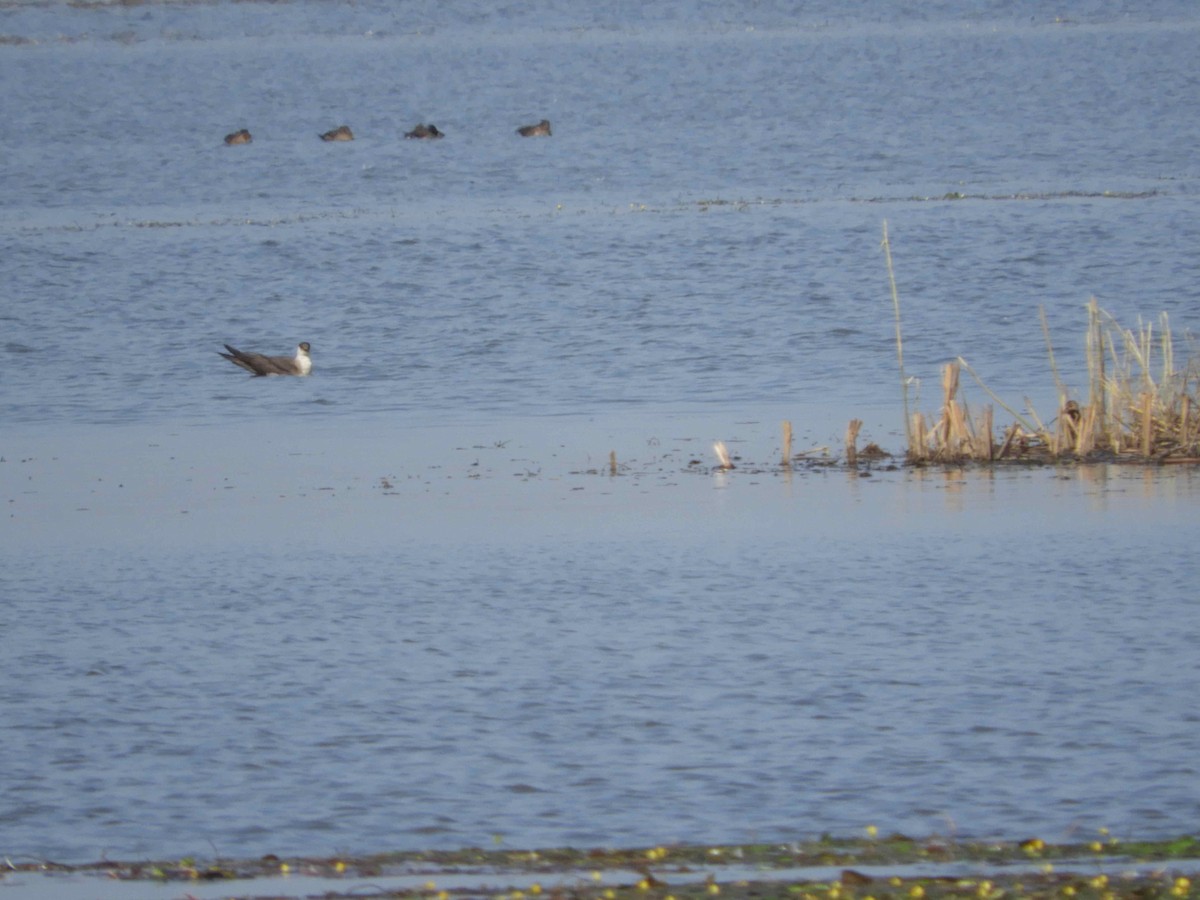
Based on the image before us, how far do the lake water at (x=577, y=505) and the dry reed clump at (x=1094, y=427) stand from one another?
0.37 m

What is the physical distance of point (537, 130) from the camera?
44406 millimetres

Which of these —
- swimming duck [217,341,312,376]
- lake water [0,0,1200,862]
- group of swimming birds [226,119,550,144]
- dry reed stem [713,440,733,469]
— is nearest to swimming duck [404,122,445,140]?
group of swimming birds [226,119,550,144]

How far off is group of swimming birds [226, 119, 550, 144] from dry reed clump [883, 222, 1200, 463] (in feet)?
99.1

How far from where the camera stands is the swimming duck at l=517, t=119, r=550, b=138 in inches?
1742

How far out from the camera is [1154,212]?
1168 inches

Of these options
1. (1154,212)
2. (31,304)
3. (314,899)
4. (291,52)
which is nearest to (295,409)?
(31,304)

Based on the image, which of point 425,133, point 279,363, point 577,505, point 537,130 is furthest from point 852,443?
point 425,133

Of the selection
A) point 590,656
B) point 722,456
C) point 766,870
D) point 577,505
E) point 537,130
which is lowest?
point 766,870

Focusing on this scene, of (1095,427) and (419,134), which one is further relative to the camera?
(419,134)

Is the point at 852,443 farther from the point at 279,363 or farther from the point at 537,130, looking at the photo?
the point at 537,130

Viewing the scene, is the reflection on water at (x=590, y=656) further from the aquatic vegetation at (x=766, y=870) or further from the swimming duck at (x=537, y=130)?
the swimming duck at (x=537, y=130)

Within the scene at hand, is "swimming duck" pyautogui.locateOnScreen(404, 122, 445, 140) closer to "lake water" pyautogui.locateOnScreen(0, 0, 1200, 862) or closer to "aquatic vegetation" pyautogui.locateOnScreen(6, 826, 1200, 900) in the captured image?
"lake water" pyautogui.locateOnScreen(0, 0, 1200, 862)

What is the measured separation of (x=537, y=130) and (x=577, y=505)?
31.3 metres

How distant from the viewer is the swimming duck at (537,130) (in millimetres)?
44250
